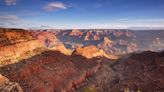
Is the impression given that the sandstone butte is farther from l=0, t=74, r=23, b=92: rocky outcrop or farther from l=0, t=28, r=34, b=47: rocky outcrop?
l=0, t=74, r=23, b=92: rocky outcrop

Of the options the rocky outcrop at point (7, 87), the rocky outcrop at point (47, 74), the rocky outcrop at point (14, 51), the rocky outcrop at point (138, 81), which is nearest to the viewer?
the rocky outcrop at point (7, 87)

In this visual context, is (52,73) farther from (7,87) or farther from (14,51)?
(7,87)

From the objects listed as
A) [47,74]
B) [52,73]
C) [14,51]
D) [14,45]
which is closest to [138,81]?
[52,73]

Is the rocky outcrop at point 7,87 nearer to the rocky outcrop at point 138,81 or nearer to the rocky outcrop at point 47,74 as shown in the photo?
the rocky outcrop at point 47,74

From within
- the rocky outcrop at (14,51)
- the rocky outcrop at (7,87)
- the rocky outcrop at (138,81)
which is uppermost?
the rocky outcrop at (14,51)

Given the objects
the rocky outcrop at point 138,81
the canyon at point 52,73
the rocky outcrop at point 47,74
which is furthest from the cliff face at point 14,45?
the rocky outcrop at point 138,81

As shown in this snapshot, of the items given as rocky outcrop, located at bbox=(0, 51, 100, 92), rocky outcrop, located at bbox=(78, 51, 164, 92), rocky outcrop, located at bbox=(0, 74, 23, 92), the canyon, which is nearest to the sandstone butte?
the canyon

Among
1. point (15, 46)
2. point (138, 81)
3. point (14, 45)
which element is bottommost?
point (138, 81)

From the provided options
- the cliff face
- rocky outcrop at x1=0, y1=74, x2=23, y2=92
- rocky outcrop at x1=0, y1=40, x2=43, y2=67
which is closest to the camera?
rocky outcrop at x1=0, y1=74, x2=23, y2=92

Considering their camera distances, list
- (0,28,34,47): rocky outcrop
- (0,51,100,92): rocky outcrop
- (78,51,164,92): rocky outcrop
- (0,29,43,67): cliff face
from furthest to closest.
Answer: (0,28,34,47): rocky outcrop
(0,29,43,67): cliff face
(78,51,164,92): rocky outcrop
(0,51,100,92): rocky outcrop

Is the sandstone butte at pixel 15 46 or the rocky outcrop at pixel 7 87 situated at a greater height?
the sandstone butte at pixel 15 46

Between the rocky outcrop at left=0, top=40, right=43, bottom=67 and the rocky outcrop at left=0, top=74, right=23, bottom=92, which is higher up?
the rocky outcrop at left=0, top=40, right=43, bottom=67

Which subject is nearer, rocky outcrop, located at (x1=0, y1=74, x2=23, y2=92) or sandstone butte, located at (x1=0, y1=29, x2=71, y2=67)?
rocky outcrop, located at (x1=0, y1=74, x2=23, y2=92)
